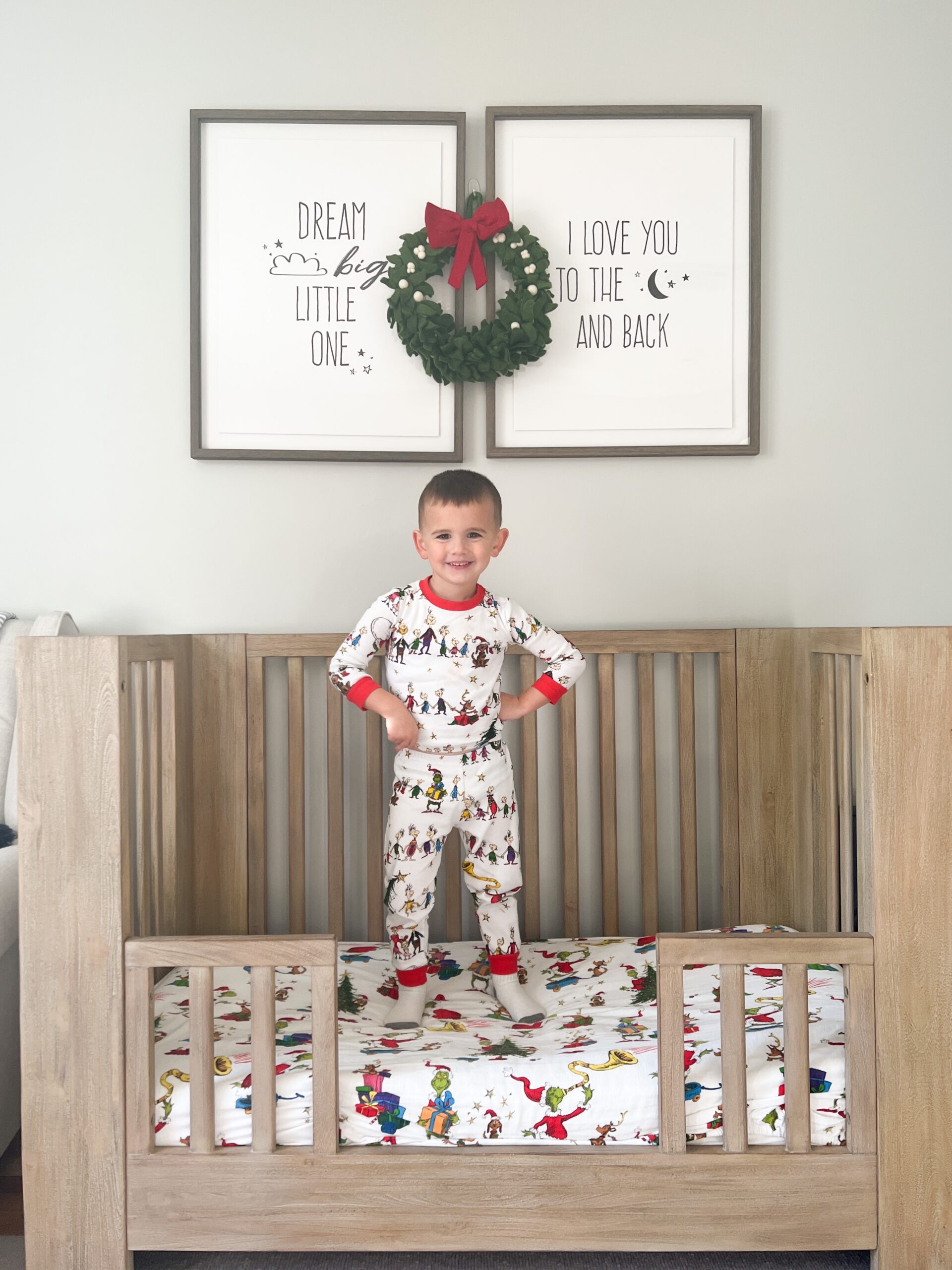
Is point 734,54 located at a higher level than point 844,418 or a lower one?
higher

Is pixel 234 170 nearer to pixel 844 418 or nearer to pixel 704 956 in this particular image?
pixel 844 418

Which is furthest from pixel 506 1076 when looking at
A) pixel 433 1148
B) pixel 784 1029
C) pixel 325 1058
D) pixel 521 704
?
pixel 521 704

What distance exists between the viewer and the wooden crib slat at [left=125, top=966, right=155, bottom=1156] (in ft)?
3.91

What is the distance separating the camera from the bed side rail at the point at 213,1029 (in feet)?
3.84

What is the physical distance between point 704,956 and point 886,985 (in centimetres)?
23

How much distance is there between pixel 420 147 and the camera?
1811mm

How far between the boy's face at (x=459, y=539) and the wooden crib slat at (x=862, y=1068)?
0.76m

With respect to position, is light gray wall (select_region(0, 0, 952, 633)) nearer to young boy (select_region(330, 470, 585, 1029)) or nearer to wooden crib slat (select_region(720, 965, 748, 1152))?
young boy (select_region(330, 470, 585, 1029))

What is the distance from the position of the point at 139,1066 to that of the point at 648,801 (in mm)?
978

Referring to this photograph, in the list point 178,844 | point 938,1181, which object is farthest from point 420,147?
point 938,1181

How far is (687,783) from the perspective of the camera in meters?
1.80

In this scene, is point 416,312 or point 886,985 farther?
point 416,312

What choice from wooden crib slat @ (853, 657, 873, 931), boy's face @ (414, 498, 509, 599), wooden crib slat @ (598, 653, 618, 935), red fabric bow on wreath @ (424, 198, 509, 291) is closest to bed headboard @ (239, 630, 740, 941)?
wooden crib slat @ (598, 653, 618, 935)

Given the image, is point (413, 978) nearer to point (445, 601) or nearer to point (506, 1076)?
point (506, 1076)
